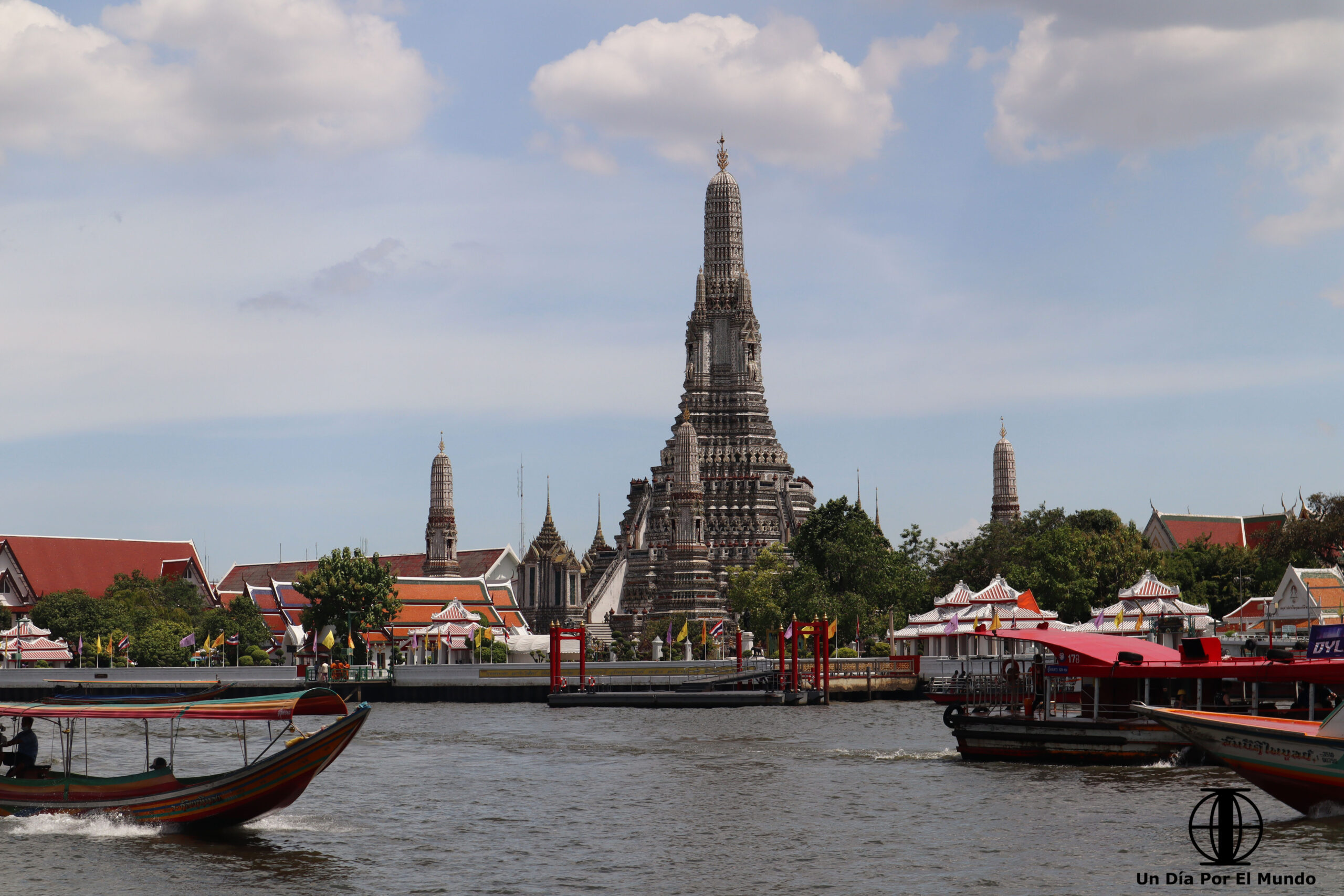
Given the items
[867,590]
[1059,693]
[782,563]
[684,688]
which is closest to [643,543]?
[782,563]

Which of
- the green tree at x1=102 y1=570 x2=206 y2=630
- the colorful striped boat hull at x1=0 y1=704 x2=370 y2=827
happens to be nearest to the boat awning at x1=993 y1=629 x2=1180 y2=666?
the colorful striped boat hull at x1=0 y1=704 x2=370 y2=827

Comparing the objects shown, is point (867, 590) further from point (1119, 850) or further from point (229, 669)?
point (1119, 850)

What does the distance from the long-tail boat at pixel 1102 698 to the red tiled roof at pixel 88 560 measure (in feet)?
306

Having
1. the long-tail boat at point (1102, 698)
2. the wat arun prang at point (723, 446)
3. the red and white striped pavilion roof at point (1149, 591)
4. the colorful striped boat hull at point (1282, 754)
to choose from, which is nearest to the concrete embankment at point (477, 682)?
the red and white striped pavilion roof at point (1149, 591)

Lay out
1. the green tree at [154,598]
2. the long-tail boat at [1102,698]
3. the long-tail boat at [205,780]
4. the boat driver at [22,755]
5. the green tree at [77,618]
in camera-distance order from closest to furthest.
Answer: the long-tail boat at [205,780], the boat driver at [22,755], the long-tail boat at [1102,698], the green tree at [77,618], the green tree at [154,598]

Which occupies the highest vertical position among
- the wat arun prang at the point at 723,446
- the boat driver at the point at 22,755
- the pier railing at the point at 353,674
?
the wat arun prang at the point at 723,446

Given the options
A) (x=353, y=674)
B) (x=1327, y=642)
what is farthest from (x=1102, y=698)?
(x=353, y=674)

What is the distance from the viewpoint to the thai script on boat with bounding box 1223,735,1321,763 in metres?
29.5

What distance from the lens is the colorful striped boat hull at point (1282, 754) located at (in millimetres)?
29312

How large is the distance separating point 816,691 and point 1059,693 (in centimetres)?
2890

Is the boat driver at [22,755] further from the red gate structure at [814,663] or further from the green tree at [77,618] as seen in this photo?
the green tree at [77,618]

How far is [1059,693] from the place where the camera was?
146 feet

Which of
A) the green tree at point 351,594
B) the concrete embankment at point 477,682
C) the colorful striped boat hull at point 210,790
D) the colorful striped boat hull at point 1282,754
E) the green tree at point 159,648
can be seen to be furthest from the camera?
the green tree at point 159,648

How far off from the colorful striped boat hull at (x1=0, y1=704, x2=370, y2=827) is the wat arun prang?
89.6 metres
